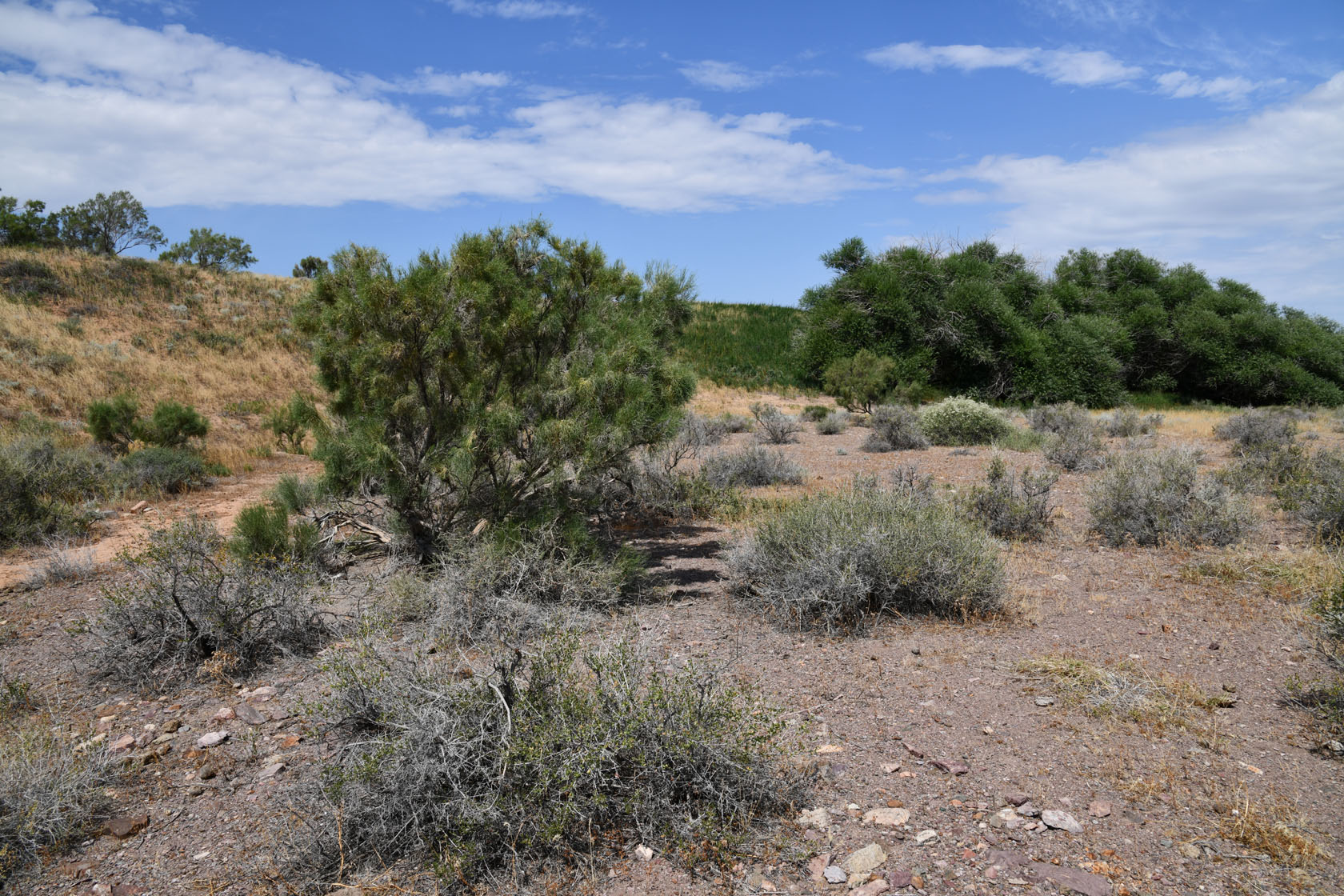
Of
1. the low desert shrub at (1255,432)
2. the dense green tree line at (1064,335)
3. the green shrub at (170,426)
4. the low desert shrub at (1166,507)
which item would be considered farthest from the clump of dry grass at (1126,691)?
the dense green tree line at (1064,335)

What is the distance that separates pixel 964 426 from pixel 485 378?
39.8 feet

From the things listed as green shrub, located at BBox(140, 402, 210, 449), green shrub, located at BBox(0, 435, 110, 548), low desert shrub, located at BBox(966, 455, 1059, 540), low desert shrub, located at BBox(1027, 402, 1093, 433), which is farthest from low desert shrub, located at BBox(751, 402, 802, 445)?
green shrub, located at BBox(0, 435, 110, 548)

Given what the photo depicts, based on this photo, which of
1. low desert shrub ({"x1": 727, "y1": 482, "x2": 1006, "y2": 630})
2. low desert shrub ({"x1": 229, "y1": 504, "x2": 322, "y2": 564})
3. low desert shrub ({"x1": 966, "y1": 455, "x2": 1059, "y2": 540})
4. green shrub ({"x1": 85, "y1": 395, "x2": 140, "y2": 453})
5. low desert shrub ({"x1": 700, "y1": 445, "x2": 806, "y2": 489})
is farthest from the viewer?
green shrub ({"x1": 85, "y1": 395, "x2": 140, "y2": 453})

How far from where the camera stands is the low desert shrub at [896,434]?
49.1ft

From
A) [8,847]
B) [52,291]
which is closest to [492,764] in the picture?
[8,847]

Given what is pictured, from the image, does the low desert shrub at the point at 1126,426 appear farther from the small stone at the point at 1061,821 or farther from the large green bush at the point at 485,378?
the small stone at the point at 1061,821

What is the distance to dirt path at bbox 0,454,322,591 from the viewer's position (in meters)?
7.53

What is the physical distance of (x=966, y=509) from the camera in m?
7.91

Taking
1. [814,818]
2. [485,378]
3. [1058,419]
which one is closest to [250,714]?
[485,378]

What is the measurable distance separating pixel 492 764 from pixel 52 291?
30.1 metres

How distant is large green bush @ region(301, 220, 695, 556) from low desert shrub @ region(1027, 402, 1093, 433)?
11958mm

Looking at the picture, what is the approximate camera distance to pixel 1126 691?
4016mm

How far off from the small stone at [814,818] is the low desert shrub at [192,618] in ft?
10.9

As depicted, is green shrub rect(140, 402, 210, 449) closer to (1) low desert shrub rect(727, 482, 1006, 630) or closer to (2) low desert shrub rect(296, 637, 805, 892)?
(1) low desert shrub rect(727, 482, 1006, 630)
